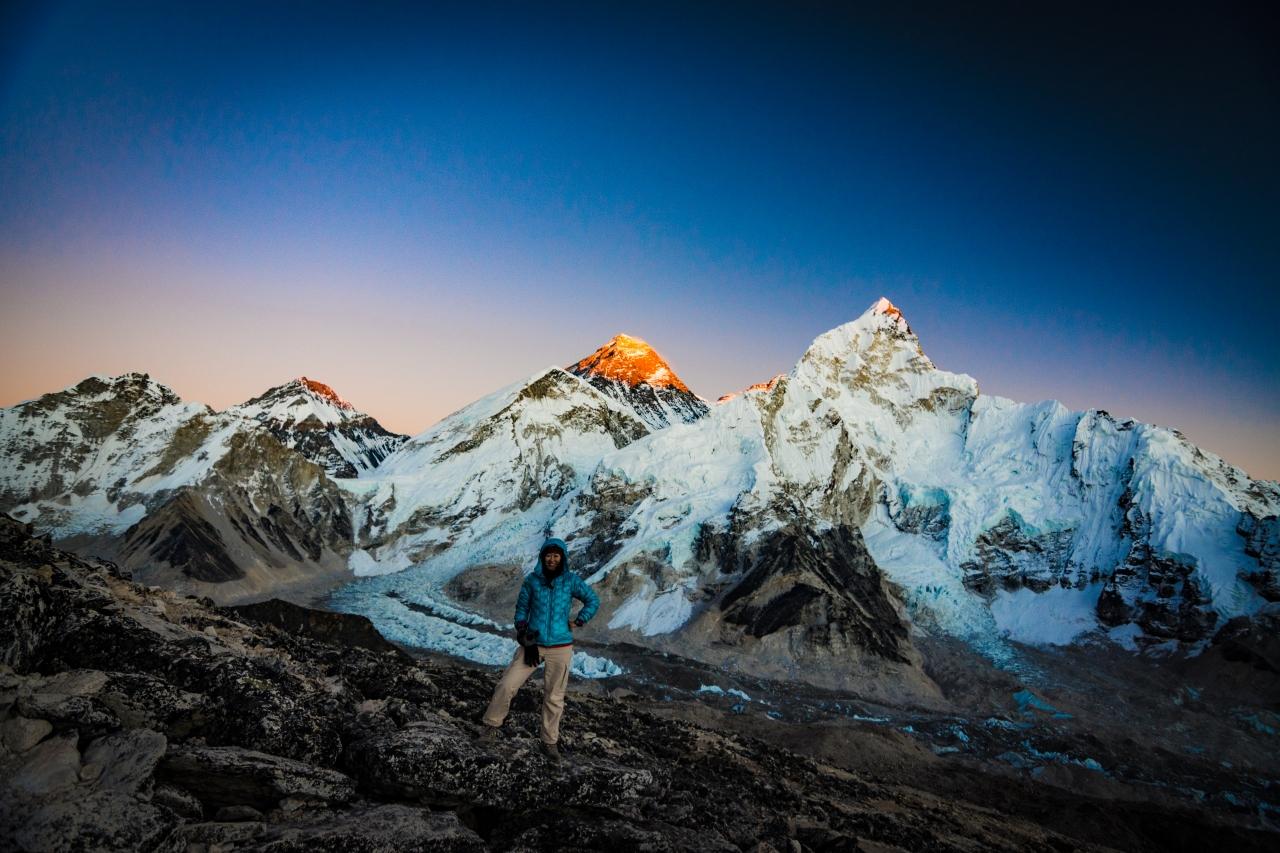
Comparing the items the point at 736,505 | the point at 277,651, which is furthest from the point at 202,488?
the point at 277,651

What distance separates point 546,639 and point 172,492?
148626 millimetres

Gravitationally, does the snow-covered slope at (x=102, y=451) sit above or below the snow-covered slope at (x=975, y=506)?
below

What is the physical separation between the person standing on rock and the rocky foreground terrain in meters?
0.52

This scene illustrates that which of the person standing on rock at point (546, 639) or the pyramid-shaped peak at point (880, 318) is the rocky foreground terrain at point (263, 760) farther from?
the pyramid-shaped peak at point (880, 318)

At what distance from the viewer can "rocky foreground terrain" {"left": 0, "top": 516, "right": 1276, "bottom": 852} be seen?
6.66 m

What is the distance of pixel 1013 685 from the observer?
259ft

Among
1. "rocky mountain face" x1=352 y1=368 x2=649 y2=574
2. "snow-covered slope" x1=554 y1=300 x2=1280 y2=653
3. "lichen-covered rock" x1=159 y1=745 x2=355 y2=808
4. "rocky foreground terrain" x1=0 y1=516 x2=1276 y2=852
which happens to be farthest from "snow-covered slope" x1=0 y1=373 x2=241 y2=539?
"lichen-covered rock" x1=159 y1=745 x2=355 y2=808

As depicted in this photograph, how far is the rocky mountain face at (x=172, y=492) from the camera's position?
113m

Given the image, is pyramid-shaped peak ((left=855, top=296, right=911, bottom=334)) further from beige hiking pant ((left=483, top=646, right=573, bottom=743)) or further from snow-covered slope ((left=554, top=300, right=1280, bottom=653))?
beige hiking pant ((left=483, top=646, right=573, bottom=743))

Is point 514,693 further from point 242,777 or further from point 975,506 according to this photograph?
point 975,506

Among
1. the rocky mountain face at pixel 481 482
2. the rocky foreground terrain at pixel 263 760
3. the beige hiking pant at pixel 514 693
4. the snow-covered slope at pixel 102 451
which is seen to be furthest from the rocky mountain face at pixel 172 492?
the beige hiking pant at pixel 514 693

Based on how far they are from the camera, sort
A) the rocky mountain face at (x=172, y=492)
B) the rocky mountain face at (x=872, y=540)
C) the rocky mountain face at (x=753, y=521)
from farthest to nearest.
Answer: the rocky mountain face at (x=172, y=492), the rocky mountain face at (x=753, y=521), the rocky mountain face at (x=872, y=540)

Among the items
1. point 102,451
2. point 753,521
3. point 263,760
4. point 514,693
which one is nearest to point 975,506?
point 753,521

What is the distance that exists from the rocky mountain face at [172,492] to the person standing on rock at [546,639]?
115 metres
